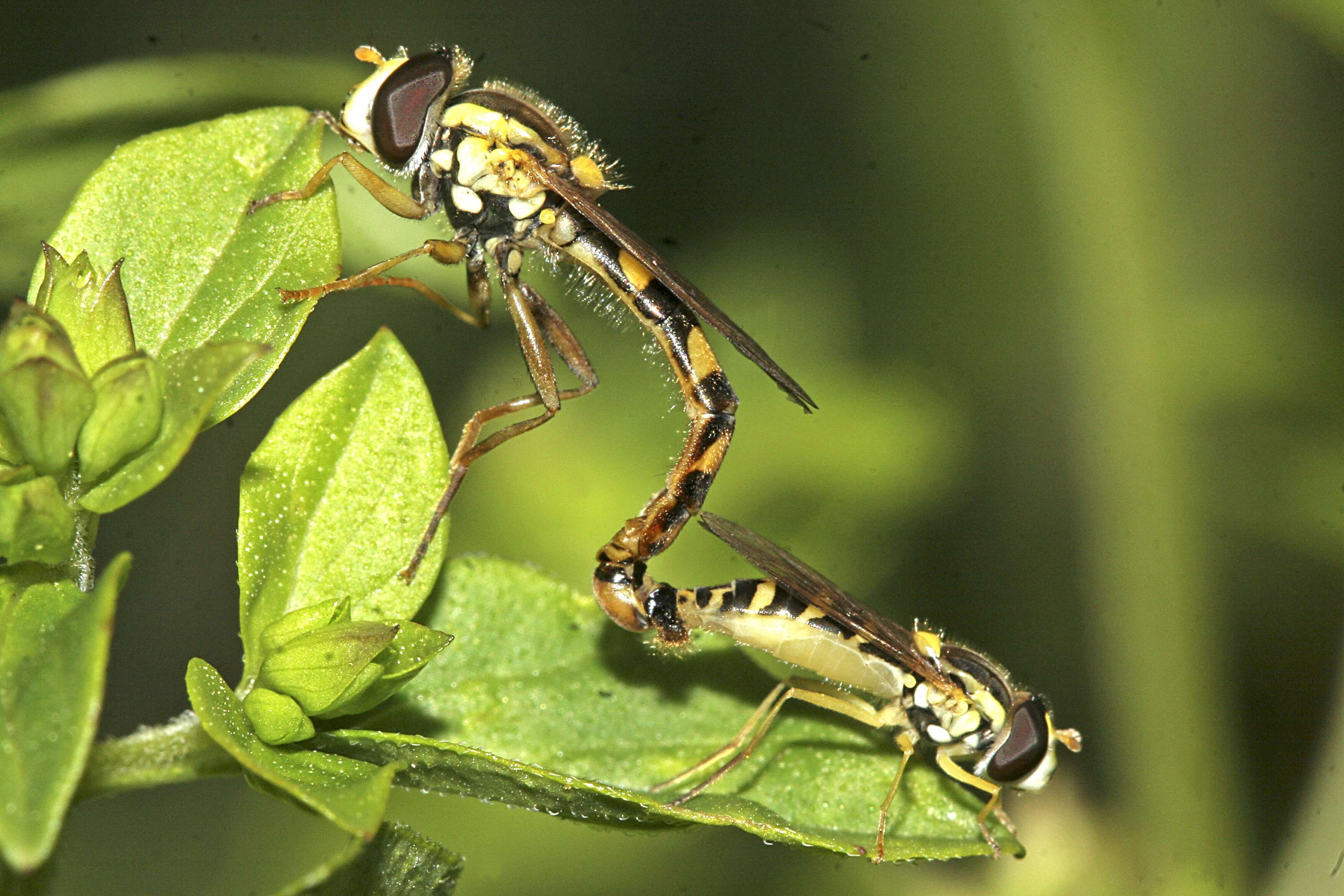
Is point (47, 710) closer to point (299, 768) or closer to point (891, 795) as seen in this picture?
point (299, 768)

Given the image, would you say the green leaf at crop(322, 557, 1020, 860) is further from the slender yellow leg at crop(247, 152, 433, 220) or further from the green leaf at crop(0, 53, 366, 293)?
the green leaf at crop(0, 53, 366, 293)

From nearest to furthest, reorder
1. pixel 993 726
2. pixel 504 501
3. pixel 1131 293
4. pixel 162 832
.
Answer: pixel 993 726
pixel 162 832
pixel 504 501
pixel 1131 293

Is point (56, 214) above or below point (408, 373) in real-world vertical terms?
below

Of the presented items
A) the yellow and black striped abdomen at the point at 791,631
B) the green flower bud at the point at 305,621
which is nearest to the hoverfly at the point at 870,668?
the yellow and black striped abdomen at the point at 791,631

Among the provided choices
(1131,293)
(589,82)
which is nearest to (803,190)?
(589,82)

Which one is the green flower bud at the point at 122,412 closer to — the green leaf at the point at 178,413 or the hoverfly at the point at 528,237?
the green leaf at the point at 178,413

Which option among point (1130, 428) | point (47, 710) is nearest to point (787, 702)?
point (47, 710)

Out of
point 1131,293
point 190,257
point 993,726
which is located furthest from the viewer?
point 1131,293

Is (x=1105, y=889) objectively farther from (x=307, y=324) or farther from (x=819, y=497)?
(x=307, y=324)
